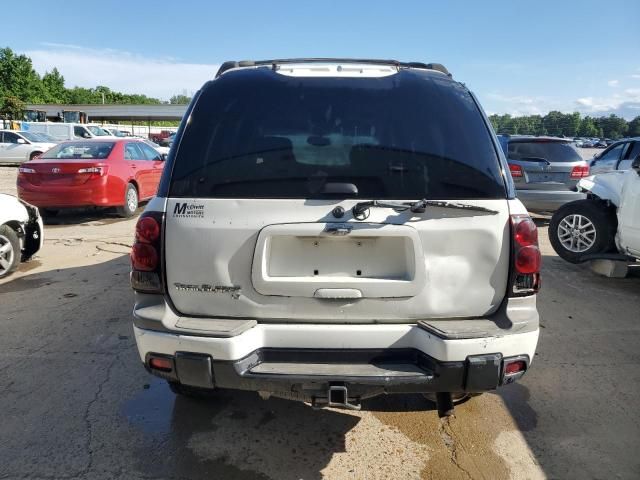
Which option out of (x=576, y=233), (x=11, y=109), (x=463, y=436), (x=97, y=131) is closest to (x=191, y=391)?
(x=463, y=436)

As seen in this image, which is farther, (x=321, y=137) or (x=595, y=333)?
(x=595, y=333)

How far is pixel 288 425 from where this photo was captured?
118 inches

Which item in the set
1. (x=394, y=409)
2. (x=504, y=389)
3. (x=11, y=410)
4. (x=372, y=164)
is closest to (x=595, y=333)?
(x=504, y=389)

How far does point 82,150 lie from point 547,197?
876cm

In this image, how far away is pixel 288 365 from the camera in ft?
7.48

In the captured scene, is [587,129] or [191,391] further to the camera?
[587,129]

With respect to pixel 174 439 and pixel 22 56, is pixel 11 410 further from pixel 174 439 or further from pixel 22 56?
pixel 22 56

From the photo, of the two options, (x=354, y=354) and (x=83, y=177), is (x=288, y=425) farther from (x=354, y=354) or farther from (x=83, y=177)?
(x=83, y=177)

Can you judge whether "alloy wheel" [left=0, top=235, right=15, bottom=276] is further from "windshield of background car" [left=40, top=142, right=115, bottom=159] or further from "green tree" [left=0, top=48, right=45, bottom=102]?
"green tree" [left=0, top=48, right=45, bottom=102]

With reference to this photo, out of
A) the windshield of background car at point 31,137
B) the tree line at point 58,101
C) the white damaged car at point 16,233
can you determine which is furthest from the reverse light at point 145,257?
the tree line at point 58,101

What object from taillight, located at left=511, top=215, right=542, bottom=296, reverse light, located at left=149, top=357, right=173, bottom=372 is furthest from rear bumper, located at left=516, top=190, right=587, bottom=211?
reverse light, located at left=149, top=357, right=173, bottom=372

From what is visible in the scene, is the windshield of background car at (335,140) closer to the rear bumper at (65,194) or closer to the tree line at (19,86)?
the rear bumper at (65,194)

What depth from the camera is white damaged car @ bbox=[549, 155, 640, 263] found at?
556cm

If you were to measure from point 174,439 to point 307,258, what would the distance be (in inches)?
54.1
